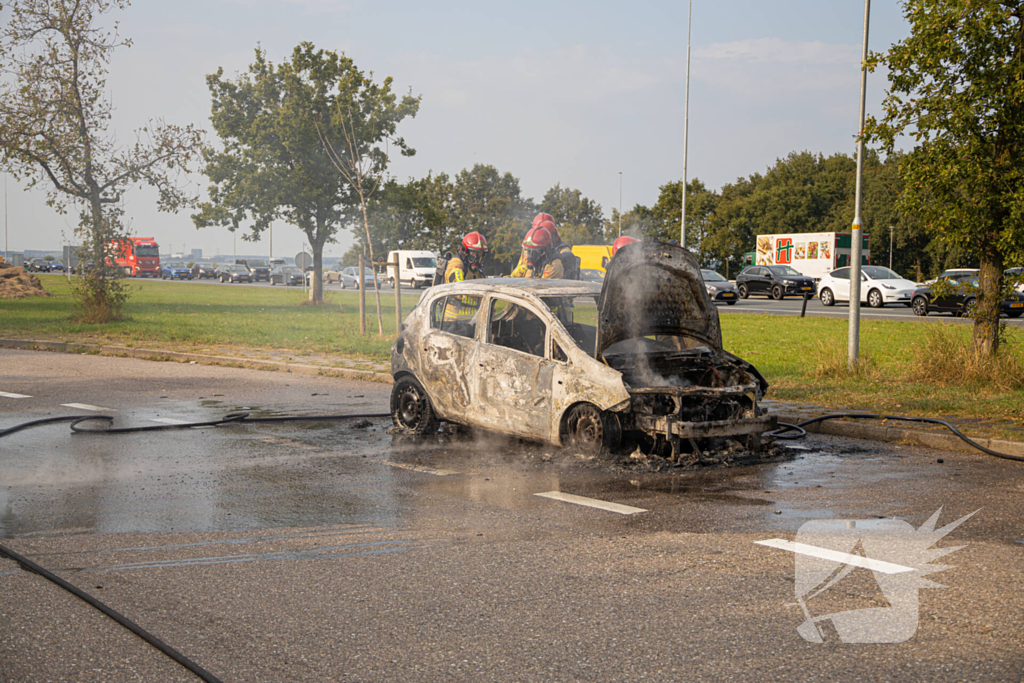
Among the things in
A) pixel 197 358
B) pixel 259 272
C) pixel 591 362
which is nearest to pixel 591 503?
pixel 591 362

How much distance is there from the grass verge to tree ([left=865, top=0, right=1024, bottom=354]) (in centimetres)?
76

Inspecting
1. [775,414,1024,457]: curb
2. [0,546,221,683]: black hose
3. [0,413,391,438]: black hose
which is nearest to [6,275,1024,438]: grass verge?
[775,414,1024,457]: curb

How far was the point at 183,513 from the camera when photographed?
602cm

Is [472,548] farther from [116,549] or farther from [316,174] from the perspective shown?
[316,174]

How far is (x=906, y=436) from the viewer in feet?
28.9

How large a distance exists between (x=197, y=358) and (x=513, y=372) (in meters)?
10.0

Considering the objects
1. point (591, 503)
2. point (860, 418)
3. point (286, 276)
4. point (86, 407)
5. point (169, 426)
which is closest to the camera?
point (591, 503)

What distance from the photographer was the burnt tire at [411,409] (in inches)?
352

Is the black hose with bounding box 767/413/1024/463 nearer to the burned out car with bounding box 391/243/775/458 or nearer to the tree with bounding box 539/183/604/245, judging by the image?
the burned out car with bounding box 391/243/775/458

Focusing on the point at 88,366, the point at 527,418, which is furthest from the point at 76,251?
the point at 527,418

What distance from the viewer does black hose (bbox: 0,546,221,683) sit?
358cm

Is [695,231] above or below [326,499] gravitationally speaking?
above

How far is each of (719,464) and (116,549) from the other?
14.9ft

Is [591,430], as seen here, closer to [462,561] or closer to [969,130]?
[462,561]
